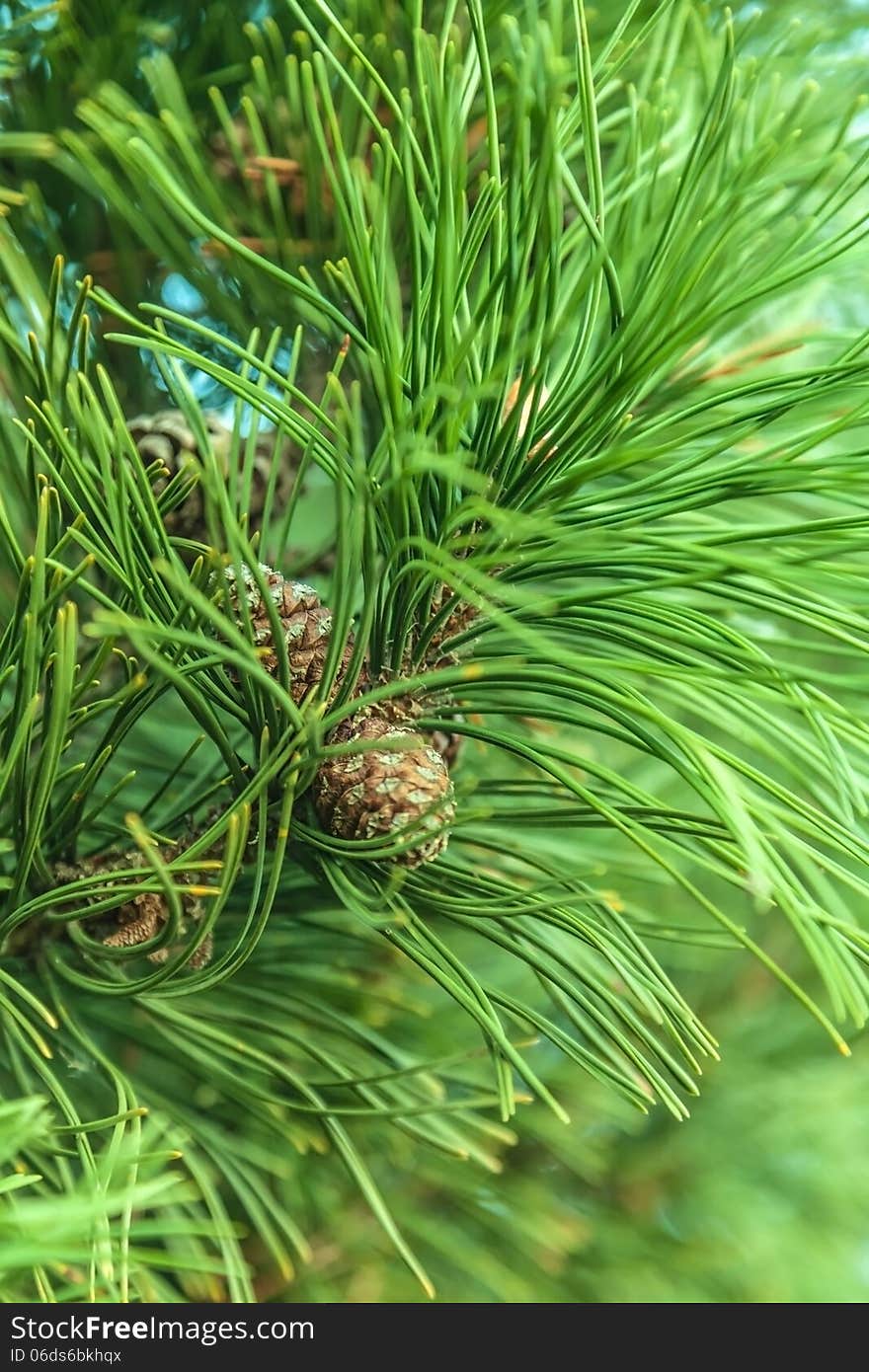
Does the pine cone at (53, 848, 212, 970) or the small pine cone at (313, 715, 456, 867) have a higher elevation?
the small pine cone at (313, 715, 456, 867)

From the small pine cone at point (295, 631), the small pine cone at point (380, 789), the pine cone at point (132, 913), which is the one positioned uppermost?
the small pine cone at point (295, 631)

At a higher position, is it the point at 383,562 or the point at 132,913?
the point at 383,562

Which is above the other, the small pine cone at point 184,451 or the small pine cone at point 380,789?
the small pine cone at point 184,451

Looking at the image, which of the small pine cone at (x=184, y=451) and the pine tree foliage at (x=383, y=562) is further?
the small pine cone at (x=184, y=451)

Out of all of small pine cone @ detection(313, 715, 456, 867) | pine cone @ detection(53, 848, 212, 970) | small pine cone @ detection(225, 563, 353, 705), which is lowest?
pine cone @ detection(53, 848, 212, 970)
